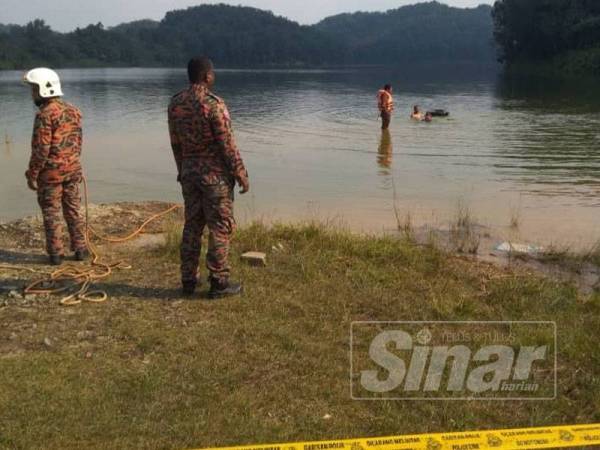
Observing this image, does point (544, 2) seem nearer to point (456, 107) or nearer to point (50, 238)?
point (456, 107)

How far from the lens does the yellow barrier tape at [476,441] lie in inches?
137

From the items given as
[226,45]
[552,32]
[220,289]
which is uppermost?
[226,45]

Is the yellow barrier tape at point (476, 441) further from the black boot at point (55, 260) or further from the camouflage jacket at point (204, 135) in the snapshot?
the black boot at point (55, 260)

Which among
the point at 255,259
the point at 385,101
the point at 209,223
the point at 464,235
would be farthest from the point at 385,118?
the point at 209,223

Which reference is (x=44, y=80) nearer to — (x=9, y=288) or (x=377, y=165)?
(x=9, y=288)

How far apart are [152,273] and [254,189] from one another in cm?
734

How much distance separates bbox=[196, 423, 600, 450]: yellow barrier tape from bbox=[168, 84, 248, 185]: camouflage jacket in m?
2.62

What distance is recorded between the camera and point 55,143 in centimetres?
637

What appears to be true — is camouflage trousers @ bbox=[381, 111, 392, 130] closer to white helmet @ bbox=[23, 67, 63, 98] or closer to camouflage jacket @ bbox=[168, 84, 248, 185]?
white helmet @ bbox=[23, 67, 63, 98]

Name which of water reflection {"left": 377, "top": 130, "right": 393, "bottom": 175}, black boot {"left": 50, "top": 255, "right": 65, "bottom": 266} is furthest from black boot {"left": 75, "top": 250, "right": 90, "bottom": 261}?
water reflection {"left": 377, "top": 130, "right": 393, "bottom": 175}

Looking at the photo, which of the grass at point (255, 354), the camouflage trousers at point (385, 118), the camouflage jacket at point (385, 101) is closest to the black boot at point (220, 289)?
the grass at point (255, 354)

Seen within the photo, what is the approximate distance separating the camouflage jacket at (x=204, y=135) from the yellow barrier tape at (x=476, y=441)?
2.62 m

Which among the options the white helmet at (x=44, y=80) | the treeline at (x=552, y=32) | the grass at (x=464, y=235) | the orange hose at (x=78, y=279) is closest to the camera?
the orange hose at (x=78, y=279)

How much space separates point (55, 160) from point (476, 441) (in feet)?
16.2
